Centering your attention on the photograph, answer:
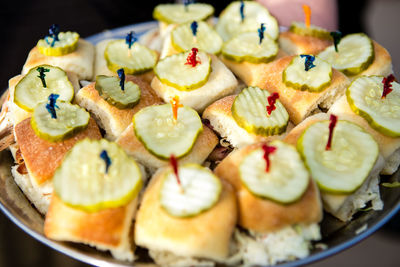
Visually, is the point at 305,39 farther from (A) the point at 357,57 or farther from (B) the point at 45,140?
(B) the point at 45,140

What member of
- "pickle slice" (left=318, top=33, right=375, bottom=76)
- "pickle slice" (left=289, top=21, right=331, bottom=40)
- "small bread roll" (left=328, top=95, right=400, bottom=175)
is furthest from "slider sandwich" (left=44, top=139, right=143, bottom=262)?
"pickle slice" (left=289, top=21, right=331, bottom=40)

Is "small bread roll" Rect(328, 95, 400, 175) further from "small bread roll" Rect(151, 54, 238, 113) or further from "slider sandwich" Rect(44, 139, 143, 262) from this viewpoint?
"slider sandwich" Rect(44, 139, 143, 262)

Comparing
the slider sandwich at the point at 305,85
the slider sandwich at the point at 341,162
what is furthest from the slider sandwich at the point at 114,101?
the slider sandwich at the point at 341,162

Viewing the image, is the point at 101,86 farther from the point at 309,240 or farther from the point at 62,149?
the point at 309,240

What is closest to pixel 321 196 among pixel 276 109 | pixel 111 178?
pixel 276 109

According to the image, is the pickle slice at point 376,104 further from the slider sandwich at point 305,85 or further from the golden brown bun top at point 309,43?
the golden brown bun top at point 309,43
